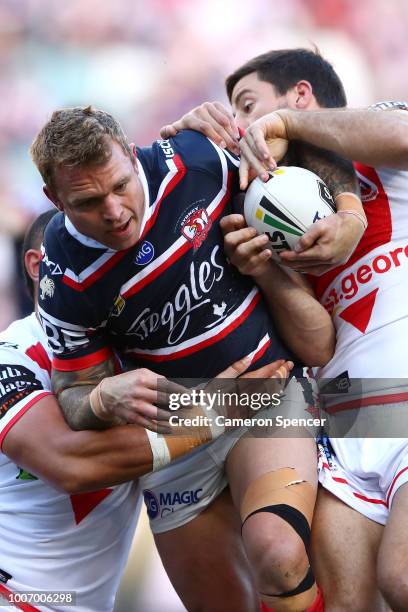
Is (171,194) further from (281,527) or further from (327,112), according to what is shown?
(281,527)

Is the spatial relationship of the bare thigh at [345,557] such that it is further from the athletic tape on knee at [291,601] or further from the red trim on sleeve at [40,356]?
the red trim on sleeve at [40,356]

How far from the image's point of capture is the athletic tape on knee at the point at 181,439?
3.17 meters

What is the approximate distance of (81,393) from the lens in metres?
3.12

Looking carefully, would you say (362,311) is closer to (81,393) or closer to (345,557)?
(345,557)

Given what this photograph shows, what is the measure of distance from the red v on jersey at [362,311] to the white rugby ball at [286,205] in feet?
1.45

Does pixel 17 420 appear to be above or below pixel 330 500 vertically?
above

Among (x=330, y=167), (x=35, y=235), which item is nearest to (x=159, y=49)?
(x=35, y=235)

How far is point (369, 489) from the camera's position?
326 centimetres

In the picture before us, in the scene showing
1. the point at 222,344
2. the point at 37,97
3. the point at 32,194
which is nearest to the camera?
the point at 222,344

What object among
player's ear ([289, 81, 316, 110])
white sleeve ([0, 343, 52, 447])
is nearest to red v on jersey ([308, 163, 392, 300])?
player's ear ([289, 81, 316, 110])

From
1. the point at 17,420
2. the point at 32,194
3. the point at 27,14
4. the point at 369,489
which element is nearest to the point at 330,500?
the point at 369,489

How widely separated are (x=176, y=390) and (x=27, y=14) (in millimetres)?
5961

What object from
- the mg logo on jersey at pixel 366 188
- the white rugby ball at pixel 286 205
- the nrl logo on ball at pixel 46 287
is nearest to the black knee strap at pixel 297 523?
the white rugby ball at pixel 286 205

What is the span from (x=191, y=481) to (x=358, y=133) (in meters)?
1.47
